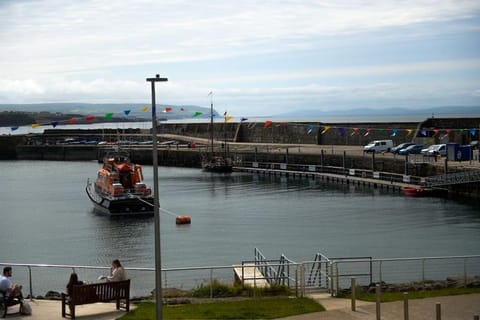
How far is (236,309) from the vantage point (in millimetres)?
14367

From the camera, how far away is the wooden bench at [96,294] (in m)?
13.8

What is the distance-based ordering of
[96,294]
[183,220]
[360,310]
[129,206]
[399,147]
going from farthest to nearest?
[399,147] < [129,206] < [183,220] < [360,310] < [96,294]

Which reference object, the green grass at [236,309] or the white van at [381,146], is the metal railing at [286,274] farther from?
the white van at [381,146]

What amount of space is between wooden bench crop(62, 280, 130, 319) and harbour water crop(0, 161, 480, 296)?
15306 mm

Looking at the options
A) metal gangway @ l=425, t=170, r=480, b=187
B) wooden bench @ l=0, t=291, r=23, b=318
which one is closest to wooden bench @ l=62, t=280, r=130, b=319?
wooden bench @ l=0, t=291, r=23, b=318

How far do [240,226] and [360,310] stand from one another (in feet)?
87.3

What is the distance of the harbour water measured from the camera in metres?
32.6

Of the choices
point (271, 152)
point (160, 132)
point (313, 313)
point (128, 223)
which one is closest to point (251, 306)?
point (313, 313)

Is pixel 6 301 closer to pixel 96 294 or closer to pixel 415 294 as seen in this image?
pixel 96 294

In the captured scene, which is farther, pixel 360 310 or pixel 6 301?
pixel 360 310

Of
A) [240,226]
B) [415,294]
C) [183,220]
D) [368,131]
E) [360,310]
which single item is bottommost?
[240,226]

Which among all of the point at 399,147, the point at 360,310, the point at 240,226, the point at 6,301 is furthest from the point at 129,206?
the point at 360,310

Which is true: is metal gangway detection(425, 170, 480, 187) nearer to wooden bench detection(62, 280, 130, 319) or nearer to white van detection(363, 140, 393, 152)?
white van detection(363, 140, 393, 152)

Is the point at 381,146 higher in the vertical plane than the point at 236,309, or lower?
higher
